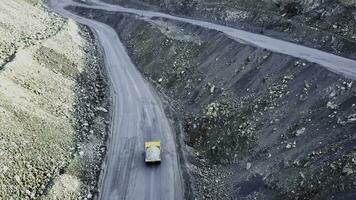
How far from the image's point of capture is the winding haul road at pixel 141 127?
31.4 meters

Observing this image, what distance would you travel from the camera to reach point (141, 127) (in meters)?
39.7

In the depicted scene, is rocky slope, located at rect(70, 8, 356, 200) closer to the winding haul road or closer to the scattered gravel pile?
the winding haul road

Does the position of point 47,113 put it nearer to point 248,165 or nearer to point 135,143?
point 135,143

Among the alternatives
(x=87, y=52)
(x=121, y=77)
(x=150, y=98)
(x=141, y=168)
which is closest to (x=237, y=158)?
(x=141, y=168)

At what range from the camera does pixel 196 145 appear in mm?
36719

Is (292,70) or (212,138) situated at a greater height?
(292,70)

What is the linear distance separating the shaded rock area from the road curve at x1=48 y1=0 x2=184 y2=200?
1436 centimetres

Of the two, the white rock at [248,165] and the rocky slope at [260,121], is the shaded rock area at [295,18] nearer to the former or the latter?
the rocky slope at [260,121]

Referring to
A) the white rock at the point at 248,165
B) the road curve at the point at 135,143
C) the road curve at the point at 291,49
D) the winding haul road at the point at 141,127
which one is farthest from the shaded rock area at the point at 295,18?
the white rock at the point at 248,165

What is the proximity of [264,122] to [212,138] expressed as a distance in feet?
16.6

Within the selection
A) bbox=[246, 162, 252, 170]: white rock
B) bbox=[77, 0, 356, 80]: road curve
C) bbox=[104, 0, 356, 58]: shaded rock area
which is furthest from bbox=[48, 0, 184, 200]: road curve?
bbox=[104, 0, 356, 58]: shaded rock area

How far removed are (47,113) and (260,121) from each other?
18279 mm

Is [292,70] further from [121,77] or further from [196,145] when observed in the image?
[121,77]

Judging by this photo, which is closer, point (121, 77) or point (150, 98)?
point (150, 98)
